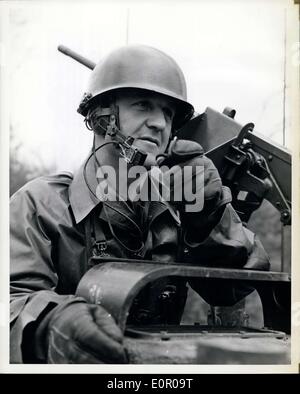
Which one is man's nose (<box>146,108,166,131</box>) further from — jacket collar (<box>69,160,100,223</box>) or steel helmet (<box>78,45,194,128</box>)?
jacket collar (<box>69,160,100,223</box>)

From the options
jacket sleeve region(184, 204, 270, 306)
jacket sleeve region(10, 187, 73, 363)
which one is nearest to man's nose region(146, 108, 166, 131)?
jacket sleeve region(184, 204, 270, 306)

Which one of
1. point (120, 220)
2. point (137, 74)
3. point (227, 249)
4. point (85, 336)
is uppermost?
point (137, 74)

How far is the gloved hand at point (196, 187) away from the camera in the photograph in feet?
10.7

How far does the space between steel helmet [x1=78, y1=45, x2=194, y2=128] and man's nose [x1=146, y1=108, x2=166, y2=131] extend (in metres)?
0.11

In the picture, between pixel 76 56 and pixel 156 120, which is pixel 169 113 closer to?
pixel 156 120

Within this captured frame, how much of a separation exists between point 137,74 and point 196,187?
0.81 meters

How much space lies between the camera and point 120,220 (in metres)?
3.46

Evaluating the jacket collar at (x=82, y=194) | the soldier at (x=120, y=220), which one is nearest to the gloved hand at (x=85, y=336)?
the soldier at (x=120, y=220)

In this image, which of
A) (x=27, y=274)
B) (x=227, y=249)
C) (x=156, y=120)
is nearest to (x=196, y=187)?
(x=227, y=249)

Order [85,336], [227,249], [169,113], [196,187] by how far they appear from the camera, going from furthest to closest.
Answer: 1. [169,113]
2. [227,249]
3. [196,187]
4. [85,336]

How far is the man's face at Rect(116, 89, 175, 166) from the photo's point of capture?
3.64m

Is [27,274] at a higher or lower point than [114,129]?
lower

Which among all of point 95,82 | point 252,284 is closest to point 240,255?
point 252,284

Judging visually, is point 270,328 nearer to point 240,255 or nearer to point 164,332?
point 240,255
